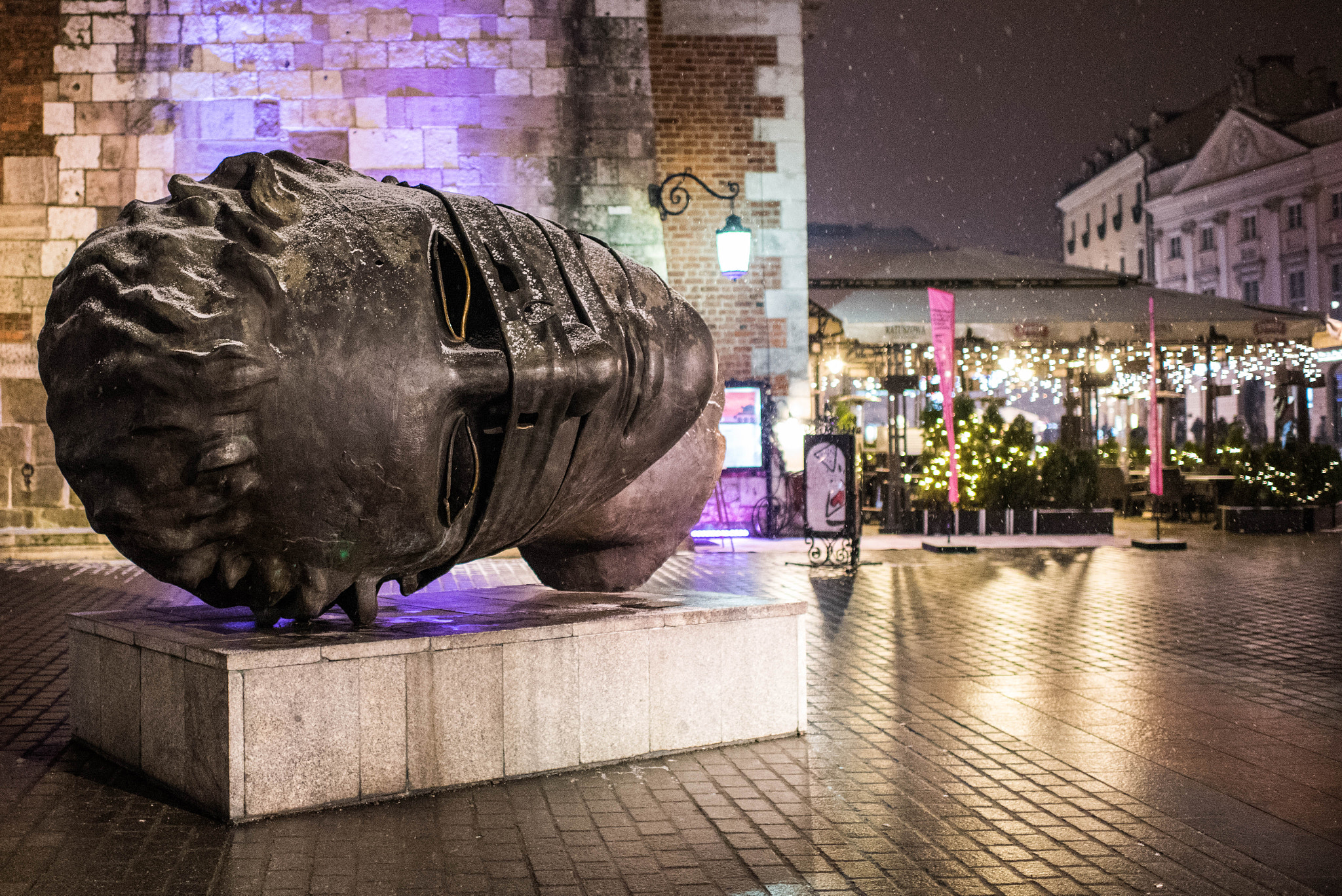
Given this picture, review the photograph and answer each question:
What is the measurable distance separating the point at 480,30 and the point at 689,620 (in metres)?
11.2

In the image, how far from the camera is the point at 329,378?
176 inches

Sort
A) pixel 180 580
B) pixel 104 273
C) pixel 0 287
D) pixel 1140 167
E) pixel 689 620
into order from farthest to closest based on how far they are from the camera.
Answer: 1. pixel 1140 167
2. pixel 0 287
3. pixel 689 620
4. pixel 180 580
5. pixel 104 273

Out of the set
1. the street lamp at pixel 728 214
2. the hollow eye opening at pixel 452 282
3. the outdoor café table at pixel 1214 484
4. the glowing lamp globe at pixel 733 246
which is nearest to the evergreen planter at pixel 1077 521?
the outdoor café table at pixel 1214 484

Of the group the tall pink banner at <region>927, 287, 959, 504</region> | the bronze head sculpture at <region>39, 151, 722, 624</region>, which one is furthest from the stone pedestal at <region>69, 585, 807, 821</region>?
the tall pink banner at <region>927, 287, 959, 504</region>

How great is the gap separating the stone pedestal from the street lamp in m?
9.13

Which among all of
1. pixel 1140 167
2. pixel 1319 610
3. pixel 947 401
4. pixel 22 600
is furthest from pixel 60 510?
pixel 1140 167

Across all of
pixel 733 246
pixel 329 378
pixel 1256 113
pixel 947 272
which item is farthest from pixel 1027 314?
pixel 1256 113

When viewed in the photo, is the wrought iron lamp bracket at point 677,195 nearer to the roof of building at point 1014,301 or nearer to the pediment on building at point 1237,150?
the roof of building at point 1014,301

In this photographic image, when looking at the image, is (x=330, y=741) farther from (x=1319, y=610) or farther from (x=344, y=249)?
(x=1319, y=610)

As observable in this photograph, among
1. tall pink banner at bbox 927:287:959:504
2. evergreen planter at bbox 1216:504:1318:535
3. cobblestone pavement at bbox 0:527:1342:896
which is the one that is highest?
tall pink banner at bbox 927:287:959:504

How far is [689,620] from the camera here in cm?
570

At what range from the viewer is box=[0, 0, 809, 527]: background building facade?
14.7m

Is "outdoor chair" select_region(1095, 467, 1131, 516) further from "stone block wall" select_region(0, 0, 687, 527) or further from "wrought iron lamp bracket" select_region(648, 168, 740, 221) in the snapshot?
"stone block wall" select_region(0, 0, 687, 527)

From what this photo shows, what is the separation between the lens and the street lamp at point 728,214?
14836mm
